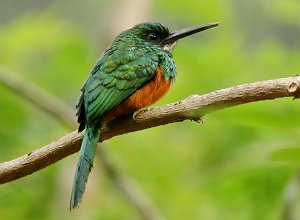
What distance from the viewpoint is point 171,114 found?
8.26 feet

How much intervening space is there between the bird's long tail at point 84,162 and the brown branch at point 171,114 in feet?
0.14

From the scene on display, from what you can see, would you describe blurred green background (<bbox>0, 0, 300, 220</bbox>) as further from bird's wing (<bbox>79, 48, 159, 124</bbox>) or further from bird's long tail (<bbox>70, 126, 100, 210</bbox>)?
bird's long tail (<bbox>70, 126, 100, 210</bbox>)

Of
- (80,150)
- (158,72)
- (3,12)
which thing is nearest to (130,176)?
(158,72)

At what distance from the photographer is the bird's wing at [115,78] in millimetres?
2931

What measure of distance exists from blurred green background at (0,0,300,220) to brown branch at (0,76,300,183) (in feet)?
2.08

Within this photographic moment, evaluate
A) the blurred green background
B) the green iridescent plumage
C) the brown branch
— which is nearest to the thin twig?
the blurred green background

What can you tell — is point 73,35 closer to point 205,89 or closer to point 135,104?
point 205,89

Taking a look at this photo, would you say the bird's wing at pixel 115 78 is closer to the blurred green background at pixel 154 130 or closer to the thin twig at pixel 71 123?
the blurred green background at pixel 154 130

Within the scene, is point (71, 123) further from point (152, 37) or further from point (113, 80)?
point (113, 80)

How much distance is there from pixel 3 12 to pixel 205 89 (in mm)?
5595

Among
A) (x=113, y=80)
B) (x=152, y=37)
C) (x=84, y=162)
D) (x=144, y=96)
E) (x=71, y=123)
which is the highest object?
(x=152, y=37)

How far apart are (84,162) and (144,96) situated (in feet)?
1.65

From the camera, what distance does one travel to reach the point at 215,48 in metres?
4.97

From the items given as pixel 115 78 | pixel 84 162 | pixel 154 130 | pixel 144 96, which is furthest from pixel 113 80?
pixel 154 130
